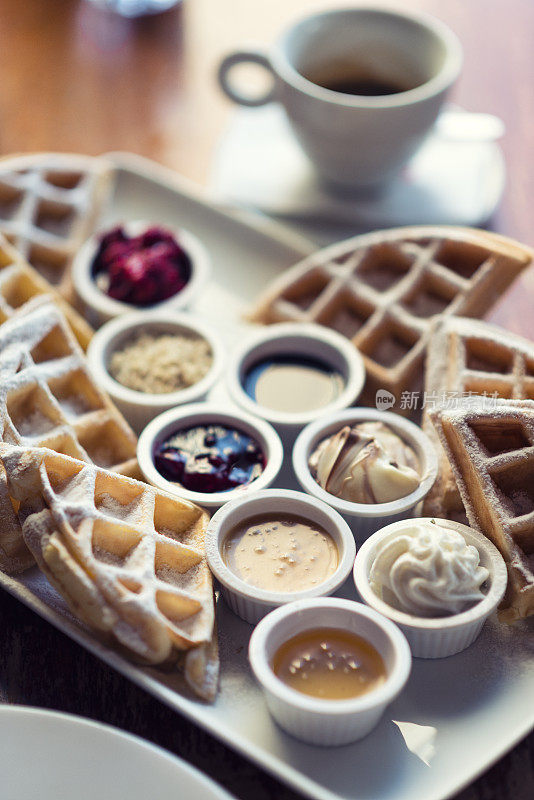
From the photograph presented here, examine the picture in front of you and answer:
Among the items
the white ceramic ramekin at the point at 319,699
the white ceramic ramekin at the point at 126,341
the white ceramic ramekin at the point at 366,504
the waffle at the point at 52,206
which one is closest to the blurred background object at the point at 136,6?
the waffle at the point at 52,206

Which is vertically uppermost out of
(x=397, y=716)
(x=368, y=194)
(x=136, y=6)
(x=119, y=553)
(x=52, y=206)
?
(x=136, y=6)

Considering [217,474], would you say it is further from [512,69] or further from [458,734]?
[512,69]

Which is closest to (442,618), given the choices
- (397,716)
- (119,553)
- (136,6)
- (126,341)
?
(397,716)

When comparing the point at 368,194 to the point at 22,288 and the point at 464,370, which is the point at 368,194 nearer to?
the point at 464,370

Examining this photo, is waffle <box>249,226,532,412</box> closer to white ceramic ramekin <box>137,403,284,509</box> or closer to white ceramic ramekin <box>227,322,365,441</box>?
white ceramic ramekin <box>227,322,365,441</box>

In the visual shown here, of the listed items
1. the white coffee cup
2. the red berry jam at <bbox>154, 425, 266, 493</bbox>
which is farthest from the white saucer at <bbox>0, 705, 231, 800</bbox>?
the white coffee cup
